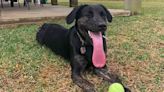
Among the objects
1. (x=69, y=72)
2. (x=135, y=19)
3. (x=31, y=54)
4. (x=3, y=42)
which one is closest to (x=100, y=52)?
(x=69, y=72)

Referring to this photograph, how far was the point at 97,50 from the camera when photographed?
4.65 m

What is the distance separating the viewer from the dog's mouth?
460cm

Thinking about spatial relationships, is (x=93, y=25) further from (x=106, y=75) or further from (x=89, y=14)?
(x=106, y=75)

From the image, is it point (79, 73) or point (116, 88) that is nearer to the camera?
point (116, 88)

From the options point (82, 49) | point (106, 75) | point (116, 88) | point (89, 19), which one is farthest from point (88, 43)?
point (116, 88)

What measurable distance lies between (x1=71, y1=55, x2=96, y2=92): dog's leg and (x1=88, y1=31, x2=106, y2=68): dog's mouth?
0.14 m

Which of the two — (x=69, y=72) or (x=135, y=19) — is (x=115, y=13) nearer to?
(x=135, y=19)

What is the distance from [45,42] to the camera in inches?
239

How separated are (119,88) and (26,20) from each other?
4334 mm

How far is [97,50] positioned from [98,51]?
0.02m

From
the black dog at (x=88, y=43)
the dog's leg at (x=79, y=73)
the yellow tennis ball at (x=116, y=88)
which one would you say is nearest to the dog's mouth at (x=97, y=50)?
the black dog at (x=88, y=43)

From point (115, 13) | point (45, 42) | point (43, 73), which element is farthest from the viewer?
point (115, 13)

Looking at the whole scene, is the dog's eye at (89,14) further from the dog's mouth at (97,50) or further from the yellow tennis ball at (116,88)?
the yellow tennis ball at (116,88)

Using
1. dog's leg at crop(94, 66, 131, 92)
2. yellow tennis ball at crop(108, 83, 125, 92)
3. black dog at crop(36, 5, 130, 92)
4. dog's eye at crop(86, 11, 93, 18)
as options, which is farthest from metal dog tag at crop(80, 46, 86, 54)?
yellow tennis ball at crop(108, 83, 125, 92)
